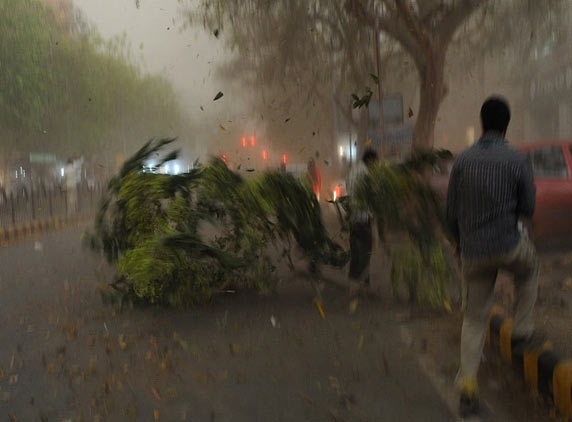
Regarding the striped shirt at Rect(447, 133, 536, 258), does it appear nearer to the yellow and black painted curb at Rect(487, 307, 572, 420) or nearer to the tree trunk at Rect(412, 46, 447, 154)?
the yellow and black painted curb at Rect(487, 307, 572, 420)

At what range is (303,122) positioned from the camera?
126 ft

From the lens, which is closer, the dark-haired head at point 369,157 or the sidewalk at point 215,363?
the sidewalk at point 215,363

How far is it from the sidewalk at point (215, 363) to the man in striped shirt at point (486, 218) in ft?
1.90

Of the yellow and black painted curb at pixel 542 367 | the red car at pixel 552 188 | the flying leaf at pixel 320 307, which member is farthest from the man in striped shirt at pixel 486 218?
the red car at pixel 552 188

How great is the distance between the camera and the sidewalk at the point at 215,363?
163 inches

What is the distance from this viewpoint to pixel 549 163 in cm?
915

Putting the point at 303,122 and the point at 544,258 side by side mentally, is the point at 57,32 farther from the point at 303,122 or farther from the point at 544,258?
the point at 544,258

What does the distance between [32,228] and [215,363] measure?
16494 mm

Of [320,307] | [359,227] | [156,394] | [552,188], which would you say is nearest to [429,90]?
[552,188]

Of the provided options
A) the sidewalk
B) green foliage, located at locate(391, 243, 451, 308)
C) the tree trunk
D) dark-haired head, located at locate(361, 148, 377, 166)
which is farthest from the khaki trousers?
the tree trunk

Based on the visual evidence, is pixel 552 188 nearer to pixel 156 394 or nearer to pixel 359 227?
pixel 359 227

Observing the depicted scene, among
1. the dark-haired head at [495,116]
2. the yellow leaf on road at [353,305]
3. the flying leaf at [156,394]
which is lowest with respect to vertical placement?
the flying leaf at [156,394]

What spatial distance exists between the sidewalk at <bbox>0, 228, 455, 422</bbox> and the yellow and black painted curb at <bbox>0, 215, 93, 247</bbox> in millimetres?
9967

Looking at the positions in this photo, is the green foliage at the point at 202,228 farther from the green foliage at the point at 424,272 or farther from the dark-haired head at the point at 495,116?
the dark-haired head at the point at 495,116
